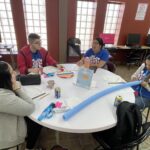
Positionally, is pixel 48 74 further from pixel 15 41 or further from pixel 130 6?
pixel 130 6

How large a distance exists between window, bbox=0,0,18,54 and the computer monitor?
3265 millimetres

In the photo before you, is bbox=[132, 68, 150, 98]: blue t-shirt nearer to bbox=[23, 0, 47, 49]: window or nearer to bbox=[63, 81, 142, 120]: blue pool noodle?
bbox=[63, 81, 142, 120]: blue pool noodle

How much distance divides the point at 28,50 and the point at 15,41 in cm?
206

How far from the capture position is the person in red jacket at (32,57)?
1883 mm

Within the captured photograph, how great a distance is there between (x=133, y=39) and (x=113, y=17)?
90 centimetres

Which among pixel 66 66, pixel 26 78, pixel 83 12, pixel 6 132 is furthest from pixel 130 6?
pixel 6 132

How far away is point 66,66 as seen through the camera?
208 cm

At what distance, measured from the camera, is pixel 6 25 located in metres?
3.58

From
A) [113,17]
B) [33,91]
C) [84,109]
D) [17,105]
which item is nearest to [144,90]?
[84,109]

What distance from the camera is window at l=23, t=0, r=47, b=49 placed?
3.48 metres

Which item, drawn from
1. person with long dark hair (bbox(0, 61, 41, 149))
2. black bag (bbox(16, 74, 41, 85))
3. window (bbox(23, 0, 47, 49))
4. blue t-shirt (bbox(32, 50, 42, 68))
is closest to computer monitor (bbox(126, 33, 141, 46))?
window (bbox(23, 0, 47, 49))

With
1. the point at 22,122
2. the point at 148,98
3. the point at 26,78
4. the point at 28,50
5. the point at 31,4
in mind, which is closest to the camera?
the point at 22,122

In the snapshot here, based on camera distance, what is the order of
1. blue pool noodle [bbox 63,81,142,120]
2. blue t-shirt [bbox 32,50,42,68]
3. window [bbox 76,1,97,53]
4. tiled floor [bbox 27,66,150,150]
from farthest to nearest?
window [bbox 76,1,97,53] → blue t-shirt [bbox 32,50,42,68] → tiled floor [bbox 27,66,150,150] → blue pool noodle [bbox 63,81,142,120]

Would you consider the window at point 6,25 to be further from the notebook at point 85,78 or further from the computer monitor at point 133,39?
the computer monitor at point 133,39
